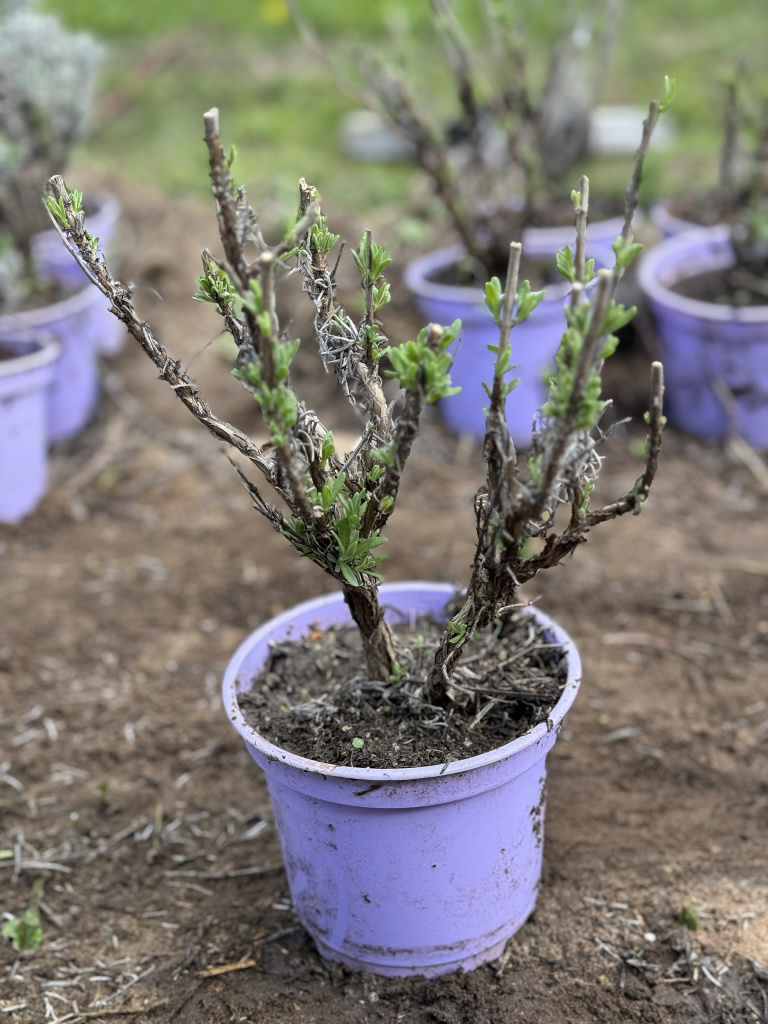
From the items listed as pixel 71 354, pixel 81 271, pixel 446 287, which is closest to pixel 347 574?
pixel 446 287

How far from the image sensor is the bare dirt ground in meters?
1.90

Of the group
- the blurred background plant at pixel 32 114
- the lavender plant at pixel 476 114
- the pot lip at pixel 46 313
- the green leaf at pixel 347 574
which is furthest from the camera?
the blurred background plant at pixel 32 114

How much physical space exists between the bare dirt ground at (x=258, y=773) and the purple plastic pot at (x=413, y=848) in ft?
0.31

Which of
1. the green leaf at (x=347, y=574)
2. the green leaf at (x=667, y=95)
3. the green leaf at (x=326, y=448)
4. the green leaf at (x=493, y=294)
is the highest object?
the green leaf at (x=667, y=95)

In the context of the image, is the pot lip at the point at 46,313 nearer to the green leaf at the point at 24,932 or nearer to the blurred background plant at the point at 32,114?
the blurred background plant at the point at 32,114

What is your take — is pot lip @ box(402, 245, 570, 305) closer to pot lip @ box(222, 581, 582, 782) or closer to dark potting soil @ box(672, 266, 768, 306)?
dark potting soil @ box(672, 266, 768, 306)

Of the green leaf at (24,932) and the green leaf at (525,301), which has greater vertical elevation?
the green leaf at (525,301)

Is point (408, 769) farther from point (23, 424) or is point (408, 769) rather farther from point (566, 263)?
point (23, 424)

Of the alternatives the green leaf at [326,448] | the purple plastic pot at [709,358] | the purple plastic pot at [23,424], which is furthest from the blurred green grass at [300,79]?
the green leaf at [326,448]

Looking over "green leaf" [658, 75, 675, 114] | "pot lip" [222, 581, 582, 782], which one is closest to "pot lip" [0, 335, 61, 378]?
"pot lip" [222, 581, 582, 782]

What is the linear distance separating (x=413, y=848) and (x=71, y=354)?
3300 millimetres

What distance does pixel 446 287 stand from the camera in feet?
14.0

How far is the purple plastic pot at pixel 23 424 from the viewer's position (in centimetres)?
364

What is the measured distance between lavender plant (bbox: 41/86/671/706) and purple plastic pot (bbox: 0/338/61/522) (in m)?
2.07
